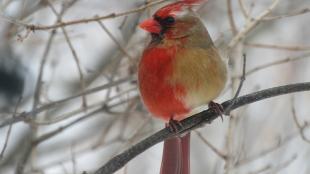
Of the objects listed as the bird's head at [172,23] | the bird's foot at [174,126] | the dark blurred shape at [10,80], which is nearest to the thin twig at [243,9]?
the bird's head at [172,23]

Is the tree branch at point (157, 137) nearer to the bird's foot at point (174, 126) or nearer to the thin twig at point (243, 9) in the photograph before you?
the bird's foot at point (174, 126)

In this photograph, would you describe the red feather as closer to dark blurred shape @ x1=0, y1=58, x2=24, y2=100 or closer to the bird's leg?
the bird's leg

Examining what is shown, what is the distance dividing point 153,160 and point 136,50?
1784 mm

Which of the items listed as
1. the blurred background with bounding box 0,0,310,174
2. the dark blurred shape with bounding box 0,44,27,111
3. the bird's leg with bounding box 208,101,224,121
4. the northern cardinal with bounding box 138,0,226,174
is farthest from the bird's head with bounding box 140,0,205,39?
the dark blurred shape with bounding box 0,44,27,111

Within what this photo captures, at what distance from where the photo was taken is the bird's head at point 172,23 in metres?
3.07

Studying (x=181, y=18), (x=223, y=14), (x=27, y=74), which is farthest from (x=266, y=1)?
(x=181, y=18)

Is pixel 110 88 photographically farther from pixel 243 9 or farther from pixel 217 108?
pixel 217 108

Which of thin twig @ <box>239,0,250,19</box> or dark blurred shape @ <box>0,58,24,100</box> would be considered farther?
dark blurred shape @ <box>0,58,24,100</box>

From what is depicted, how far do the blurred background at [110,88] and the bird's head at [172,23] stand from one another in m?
0.17

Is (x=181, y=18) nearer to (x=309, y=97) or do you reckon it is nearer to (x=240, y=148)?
(x=240, y=148)

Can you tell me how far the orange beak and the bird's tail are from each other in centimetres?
55

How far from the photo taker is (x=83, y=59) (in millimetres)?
5750

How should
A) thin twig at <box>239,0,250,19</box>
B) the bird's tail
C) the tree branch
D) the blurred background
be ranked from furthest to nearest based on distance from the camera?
thin twig at <box>239,0,250,19</box>, the blurred background, the bird's tail, the tree branch

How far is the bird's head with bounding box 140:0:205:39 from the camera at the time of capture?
121 inches
